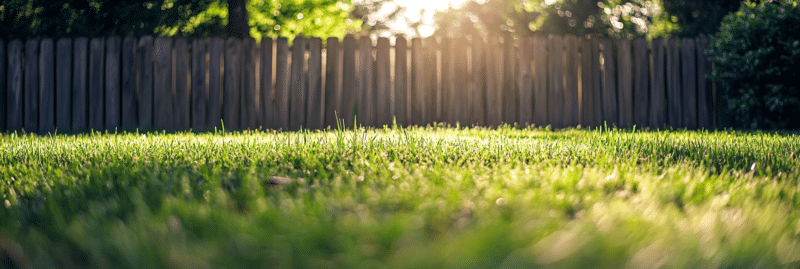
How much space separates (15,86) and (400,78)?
545 cm

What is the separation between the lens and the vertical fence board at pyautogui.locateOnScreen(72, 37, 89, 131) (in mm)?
7078

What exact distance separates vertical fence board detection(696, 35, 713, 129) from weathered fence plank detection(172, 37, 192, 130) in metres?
7.29

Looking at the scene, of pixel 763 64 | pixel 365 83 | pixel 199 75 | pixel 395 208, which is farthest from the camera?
pixel 365 83

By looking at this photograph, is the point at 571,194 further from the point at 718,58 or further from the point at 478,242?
the point at 718,58

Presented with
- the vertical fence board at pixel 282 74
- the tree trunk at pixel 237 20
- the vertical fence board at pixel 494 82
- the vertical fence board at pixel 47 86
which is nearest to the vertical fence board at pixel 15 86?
the vertical fence board at pixel 47 86

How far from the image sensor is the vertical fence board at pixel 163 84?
7.06m

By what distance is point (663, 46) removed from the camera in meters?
7.32

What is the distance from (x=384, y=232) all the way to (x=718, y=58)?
7090 mm

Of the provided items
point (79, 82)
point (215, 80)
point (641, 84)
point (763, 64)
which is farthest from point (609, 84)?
point (79, 82)

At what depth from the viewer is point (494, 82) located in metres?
7.30

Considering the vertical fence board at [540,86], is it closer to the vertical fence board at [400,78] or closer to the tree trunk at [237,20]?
the vertical fence board at [400,78]

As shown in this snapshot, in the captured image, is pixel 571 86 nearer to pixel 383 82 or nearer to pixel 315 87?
pixel 383 82

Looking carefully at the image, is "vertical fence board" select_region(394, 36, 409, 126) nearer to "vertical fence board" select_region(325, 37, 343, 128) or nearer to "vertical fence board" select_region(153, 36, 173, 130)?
"vertical fence board" select_region(325, 37, 343, 128)

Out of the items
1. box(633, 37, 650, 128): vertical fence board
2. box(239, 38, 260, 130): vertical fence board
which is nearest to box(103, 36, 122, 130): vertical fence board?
box(239, 38, 260, 130): vertical fence board
